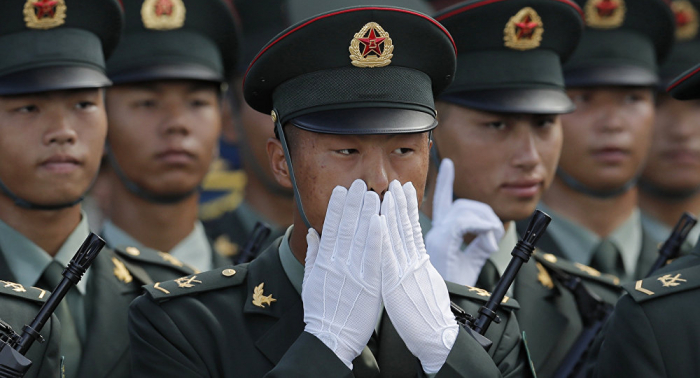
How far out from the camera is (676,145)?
10.8 m

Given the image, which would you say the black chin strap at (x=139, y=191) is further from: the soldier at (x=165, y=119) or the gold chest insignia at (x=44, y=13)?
the gold chest insignia at (x=44, y=13)

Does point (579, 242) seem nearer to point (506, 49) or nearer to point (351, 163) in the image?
point (506, 49)

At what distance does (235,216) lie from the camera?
1123 cm

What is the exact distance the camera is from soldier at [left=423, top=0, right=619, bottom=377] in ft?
23.5

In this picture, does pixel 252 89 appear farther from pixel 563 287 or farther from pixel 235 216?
pixel 235 216

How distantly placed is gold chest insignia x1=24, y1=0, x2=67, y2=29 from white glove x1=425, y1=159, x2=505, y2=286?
2544 mm

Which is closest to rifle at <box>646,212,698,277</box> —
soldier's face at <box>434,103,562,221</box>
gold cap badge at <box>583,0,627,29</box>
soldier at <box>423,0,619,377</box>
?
soldier at <box>423,0,619,377</box>

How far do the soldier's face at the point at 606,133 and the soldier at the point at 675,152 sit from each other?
128cm

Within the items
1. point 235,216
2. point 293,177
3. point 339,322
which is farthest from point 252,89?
point 235,216

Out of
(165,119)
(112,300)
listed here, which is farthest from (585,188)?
(112,300)

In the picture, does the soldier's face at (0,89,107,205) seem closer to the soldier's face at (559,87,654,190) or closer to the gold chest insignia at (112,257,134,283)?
the gold chest insignia at (112,257,134,283)

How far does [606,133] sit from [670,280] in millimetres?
3766

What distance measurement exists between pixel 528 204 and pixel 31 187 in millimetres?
2954

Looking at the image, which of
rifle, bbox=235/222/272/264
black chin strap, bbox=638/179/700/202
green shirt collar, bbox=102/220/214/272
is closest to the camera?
rifle, bbox=235/222/272/264
